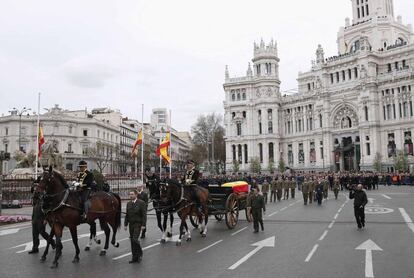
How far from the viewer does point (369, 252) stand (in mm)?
11391

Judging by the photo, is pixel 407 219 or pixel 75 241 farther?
pixel 407 219

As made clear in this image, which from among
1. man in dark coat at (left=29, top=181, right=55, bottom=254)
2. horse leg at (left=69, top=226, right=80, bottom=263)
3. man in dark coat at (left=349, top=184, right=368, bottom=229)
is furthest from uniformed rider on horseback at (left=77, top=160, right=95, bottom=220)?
man in dark coat at (left=349, top=184, right=368, bottom=229)

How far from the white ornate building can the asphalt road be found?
2185 inches

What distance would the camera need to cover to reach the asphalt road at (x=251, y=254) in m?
9.41

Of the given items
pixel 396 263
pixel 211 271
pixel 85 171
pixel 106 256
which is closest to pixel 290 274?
pixel 211 271

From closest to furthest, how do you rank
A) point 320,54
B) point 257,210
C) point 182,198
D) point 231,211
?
point 182,198
point 257,210
point 231,211
point 320,54

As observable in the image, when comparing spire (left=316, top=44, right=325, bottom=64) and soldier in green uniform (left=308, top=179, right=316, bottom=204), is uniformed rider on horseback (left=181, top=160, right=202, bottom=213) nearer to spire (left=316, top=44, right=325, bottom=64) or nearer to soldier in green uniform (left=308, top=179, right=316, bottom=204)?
soldier in green uniform (left=308, top=179, right=316, bottom=204)

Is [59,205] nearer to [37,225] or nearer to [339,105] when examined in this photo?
[37,225]

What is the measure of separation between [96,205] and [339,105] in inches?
2837

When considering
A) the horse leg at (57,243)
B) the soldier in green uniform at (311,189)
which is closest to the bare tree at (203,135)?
the soldier in green uniform at (311,189)

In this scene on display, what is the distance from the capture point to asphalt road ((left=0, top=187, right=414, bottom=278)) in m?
9.41

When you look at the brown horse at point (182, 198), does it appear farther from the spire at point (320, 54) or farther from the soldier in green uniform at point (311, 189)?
Answer: the spire at point (320, 54)

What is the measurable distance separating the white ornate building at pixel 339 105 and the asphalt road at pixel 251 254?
55487mm

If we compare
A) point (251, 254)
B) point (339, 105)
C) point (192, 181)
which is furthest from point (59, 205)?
point (339, 105)
